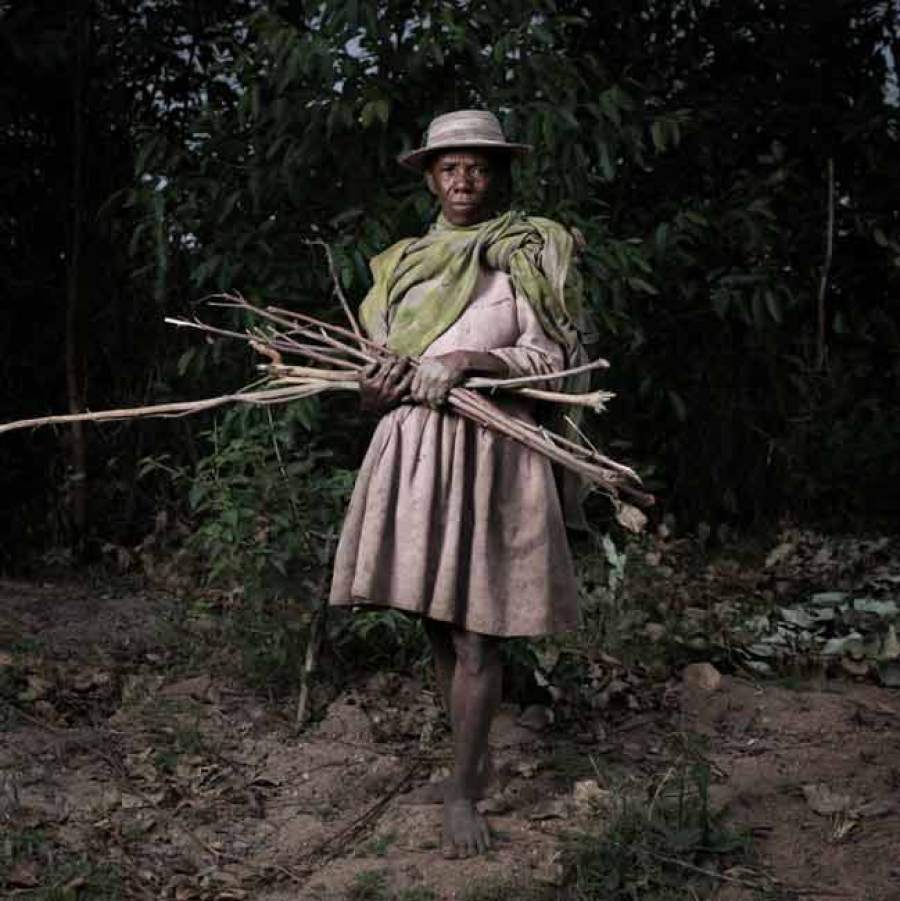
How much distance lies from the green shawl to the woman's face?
0.04m

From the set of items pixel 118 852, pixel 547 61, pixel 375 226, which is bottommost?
pixel 118 852

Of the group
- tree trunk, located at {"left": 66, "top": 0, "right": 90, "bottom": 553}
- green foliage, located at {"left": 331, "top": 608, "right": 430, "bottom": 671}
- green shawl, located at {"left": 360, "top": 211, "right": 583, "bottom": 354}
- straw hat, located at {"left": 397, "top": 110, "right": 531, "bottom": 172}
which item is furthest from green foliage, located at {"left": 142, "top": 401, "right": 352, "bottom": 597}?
tree trunk, located at {"left": 66, "top": 0, "right": 90, "bottom": 553}

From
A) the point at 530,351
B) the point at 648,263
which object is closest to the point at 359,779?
the point at 530,351

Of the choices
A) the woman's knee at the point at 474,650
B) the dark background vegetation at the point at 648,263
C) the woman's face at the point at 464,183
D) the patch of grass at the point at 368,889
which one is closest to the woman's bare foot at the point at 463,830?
the patch of grass at the point at 368,889

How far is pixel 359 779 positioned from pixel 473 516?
112cm

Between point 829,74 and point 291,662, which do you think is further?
point 829,74

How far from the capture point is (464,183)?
356cm

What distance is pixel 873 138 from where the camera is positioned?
679 cm

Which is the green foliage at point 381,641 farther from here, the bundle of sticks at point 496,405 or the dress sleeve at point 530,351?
the dress sleeve at point 530,351

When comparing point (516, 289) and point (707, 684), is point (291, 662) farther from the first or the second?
point (516, 289)

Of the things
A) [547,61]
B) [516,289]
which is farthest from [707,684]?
[547,61]

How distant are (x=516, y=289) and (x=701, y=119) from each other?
3349mm

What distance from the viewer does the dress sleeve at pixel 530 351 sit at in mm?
3527

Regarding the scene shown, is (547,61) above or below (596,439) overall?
above
